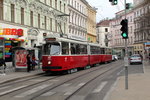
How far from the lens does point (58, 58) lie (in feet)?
64.3

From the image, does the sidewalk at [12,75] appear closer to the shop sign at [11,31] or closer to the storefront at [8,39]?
the storefront at [8,39]

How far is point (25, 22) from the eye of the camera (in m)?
30.9

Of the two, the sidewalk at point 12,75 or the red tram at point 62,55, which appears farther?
the red tram at point 62,55

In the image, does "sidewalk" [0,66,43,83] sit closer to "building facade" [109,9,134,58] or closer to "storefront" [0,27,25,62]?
"storefront" [0,27,25,62]

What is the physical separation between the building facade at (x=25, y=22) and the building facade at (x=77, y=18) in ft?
27.7

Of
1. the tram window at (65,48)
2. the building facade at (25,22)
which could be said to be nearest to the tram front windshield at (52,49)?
the tram window at (65,48)

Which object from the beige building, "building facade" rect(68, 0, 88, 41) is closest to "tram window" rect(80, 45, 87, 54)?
"building facade" rect(68, 0, 88, 41)

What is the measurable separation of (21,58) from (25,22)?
9613 millimetres

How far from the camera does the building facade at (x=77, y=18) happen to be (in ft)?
166

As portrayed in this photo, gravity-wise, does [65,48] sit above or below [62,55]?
above

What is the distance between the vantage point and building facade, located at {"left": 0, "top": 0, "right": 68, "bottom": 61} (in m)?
Result: 26.5

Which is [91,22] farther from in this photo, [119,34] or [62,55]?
[62,55]

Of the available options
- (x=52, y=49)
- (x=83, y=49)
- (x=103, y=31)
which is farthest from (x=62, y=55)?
(x=103, y=31)

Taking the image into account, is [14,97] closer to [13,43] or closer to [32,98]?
[32,98]
